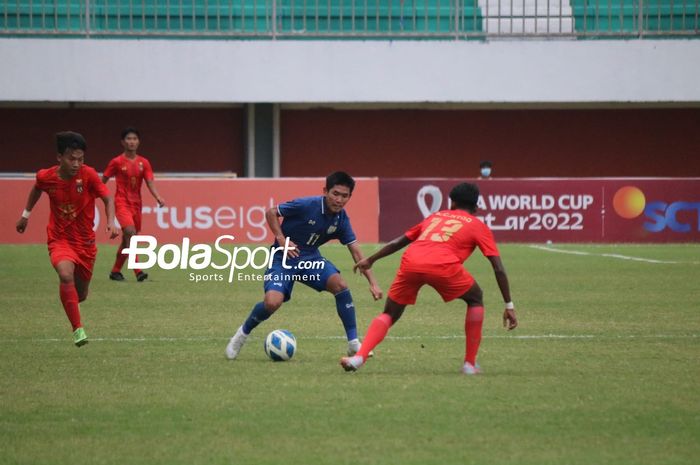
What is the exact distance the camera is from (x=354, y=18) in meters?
30.8

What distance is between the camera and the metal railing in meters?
30.1

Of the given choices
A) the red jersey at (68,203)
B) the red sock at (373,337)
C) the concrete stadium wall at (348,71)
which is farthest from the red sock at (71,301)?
the concrete stadium wall at (348,71)

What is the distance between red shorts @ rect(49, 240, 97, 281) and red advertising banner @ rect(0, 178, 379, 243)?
1410cm

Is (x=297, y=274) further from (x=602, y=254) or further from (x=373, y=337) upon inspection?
(x=602, y=254)

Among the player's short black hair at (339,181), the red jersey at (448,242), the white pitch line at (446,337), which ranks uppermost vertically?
the player's short black hair at (339,181)

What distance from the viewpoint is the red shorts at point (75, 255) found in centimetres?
1083

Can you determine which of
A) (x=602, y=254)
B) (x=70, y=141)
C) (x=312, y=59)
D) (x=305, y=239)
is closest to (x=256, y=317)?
(x=305, y=239)

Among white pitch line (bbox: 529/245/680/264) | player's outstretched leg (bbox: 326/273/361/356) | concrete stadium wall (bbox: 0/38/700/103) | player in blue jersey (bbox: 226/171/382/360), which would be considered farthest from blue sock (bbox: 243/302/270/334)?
concrete stadium wall (bbox: 0/38/700/103)

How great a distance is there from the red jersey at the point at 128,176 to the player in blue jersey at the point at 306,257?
841 cm

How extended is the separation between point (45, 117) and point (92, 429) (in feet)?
86.4

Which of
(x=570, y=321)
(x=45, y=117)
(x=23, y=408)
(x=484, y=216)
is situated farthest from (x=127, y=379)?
(x=45, y=117)

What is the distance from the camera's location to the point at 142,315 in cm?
1359

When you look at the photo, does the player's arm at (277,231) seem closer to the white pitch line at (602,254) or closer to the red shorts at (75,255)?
the red shorts at (75,255)

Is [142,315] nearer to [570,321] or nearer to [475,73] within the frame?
[570,321]
